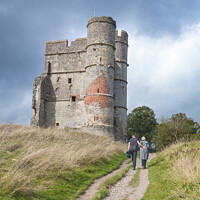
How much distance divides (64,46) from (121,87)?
8926mm

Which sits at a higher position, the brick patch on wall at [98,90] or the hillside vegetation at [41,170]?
the brick patch on wall at [98,90]

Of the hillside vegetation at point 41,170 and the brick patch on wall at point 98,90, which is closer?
the hillside vegetation at point 41,170

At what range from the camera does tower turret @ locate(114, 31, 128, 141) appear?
102 ft

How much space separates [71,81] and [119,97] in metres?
6.24

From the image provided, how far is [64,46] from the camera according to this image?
32625 millimetres

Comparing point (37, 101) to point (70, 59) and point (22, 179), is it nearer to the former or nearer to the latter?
point (70, 59)

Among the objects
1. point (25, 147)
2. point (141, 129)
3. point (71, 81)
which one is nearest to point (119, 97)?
point (71, 81)

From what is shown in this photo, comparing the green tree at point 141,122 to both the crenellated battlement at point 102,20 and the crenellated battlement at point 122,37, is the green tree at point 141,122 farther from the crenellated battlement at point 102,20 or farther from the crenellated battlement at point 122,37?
the crenellated battlement at point 102,20

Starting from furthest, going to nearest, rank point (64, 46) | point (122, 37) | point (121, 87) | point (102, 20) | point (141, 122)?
point (141, 122) → point (122, 37) → point (64, 46) → point (121, 87) → point (102, 20)

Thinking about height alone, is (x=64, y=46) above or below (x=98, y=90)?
above

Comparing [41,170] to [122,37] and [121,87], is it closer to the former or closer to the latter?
[121,87]

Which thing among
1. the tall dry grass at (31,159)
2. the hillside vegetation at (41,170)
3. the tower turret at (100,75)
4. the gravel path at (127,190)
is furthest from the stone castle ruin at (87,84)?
the gravel path at (127,190)

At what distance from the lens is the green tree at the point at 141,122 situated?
147 ft

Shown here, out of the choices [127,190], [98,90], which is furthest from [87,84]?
[127,190]
